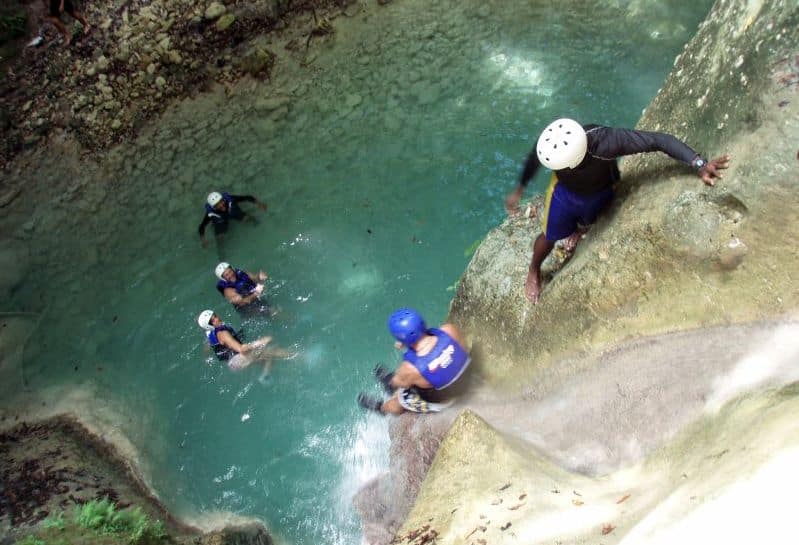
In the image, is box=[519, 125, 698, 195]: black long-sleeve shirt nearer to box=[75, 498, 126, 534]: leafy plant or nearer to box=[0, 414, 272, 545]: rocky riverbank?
box=[0, 414, 272, 545]: rocky riverbank

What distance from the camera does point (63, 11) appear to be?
512 inches

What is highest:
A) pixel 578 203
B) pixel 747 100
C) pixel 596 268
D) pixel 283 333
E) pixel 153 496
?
pixel 747 100

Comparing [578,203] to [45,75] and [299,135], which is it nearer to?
[299,135]

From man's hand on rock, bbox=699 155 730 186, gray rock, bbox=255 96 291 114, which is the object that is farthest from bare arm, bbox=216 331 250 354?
man's hand on rock, bbox=699 155 730 186

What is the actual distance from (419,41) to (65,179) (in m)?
7.84

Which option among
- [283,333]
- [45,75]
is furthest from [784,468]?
[45,75]

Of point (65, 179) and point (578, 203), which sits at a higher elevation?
point (578, 203)

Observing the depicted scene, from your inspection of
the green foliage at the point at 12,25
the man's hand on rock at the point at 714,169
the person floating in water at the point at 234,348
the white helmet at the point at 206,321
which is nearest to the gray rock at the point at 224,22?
the green foliage at the point at 12,25

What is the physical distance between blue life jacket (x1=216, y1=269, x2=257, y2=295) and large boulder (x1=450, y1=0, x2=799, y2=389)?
4.62 m

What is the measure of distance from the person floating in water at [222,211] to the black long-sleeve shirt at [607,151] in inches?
240

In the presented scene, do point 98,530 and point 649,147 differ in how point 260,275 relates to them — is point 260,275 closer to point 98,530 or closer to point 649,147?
point 98,530

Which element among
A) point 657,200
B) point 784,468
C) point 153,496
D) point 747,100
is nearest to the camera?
point 784,468

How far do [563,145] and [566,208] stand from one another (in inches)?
33.3

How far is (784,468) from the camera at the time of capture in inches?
106
